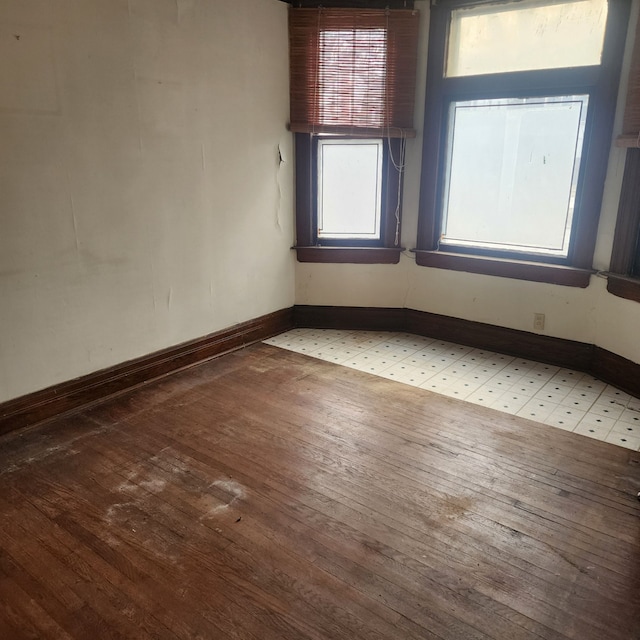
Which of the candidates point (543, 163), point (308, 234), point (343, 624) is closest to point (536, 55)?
point (543, 163)

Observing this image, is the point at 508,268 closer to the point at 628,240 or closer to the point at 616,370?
the point at 628,240

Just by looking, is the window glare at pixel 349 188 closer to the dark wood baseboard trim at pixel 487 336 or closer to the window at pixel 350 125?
the window at pixel 350 125

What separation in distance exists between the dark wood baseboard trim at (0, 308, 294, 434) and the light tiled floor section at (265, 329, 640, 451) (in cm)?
23

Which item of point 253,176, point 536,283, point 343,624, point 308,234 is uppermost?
point 253,176

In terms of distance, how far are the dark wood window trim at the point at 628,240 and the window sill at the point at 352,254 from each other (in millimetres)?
1539

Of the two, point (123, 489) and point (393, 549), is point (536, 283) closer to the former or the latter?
point (393, 549)

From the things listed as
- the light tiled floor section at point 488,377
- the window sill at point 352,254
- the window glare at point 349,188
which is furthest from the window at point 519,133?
the light tiled floor section at point 488,377

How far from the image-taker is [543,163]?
138 inches

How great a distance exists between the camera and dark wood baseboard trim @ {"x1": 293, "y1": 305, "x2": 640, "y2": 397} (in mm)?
3369

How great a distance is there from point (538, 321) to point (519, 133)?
132 cm

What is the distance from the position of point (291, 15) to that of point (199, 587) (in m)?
3.77

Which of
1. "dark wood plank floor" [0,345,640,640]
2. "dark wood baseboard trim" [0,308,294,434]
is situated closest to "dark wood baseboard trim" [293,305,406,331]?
"dark wood baseboard trim" [0,308,294,434]

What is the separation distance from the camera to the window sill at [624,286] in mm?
3135

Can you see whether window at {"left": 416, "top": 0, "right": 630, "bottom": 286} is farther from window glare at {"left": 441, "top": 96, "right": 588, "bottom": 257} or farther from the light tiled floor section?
the light tiled floor section
